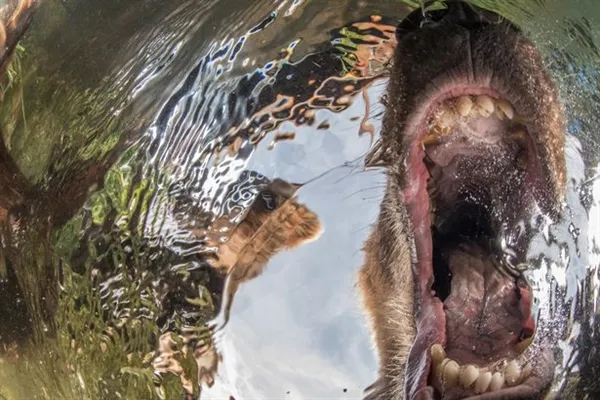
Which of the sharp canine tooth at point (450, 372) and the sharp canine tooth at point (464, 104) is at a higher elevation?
the sharp canine tooth at point (464, 104)

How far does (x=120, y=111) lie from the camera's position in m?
0.90

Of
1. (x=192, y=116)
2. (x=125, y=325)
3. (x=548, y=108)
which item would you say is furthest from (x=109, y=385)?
(x=548, y=108)

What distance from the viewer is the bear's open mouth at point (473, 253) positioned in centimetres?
86

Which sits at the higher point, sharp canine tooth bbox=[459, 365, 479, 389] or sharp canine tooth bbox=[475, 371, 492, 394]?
sharp canine tooth bbox=[459, 365, 479, 389]

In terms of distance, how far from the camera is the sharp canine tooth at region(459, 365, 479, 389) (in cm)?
87

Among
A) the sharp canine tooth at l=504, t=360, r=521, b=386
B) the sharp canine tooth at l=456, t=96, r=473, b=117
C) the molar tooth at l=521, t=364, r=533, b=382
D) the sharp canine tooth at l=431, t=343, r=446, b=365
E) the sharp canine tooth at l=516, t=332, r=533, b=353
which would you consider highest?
the sharp canine tooth at l=456, t=96, r=473, b=117

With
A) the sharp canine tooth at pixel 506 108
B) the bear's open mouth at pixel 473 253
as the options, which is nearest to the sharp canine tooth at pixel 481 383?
the bear's open mouth at pixel 473 253

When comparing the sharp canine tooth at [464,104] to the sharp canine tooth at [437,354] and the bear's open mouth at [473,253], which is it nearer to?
the bear's open mouth at [473,253]

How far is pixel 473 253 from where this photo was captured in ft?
2.91

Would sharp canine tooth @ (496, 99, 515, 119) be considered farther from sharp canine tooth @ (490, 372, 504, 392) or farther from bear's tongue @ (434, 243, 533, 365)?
sharp canine tooth @ (490, 372, 504, 392)

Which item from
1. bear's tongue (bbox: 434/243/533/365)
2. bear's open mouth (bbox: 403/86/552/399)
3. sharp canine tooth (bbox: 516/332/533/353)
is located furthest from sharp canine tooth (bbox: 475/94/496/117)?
sharp canine tooth (bbox: 516/332/533/353)

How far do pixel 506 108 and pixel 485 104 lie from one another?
3 cm

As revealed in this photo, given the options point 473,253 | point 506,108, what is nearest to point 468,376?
point 473,253

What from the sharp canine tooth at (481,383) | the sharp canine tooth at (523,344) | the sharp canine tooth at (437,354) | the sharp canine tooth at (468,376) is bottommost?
the sharp canine tooth at (523,344)
